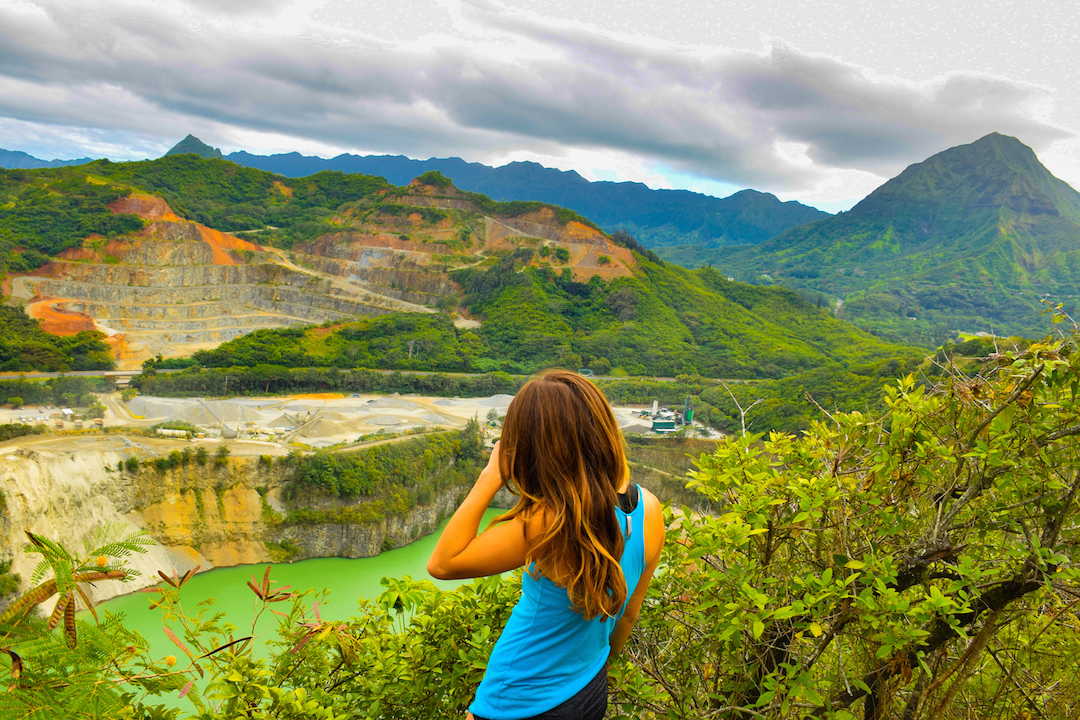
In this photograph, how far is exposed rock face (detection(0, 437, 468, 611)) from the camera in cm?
1329

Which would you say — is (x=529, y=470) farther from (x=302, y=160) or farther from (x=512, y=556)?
(x=302, y=160)

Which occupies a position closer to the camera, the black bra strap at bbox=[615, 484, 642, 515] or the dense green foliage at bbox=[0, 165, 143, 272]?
the black bra strap at bbox=[615, 484, 642, 515]

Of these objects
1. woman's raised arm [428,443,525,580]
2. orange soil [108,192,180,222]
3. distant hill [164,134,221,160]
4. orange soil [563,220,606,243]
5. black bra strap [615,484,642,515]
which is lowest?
woman's raised arm [428,443,525,580]

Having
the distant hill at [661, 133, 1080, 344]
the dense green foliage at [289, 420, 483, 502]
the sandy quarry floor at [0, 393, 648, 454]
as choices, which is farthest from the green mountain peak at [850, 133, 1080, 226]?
the dense green foliage at [289, 420, 483, 502]

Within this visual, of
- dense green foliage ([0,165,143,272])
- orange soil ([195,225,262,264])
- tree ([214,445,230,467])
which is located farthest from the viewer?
orange soil ([195,225,262,264])

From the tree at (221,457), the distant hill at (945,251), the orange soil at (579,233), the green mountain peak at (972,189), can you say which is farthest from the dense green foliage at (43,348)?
the green mountain peak at (972,189)

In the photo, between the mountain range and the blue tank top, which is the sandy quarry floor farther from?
the mountain range

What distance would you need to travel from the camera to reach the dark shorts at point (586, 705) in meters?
1.08

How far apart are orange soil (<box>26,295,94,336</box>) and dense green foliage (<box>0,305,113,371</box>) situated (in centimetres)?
68

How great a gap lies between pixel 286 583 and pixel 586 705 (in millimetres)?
12507

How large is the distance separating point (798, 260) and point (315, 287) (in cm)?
8498

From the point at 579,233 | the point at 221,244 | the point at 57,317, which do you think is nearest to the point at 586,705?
the point at 57,317

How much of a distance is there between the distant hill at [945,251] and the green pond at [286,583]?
48043 millimetres

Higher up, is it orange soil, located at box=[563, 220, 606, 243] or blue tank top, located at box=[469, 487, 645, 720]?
orange soil, located at box=[563, 220, 606, 243]
